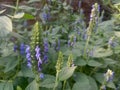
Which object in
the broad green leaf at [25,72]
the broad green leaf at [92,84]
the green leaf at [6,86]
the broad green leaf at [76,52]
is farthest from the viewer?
the broad green leaf at [76,52]

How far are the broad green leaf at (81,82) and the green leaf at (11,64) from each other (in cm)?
38

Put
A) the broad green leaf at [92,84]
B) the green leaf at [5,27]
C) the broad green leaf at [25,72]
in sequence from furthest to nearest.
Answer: the broad green leaf at [92,84]
the broad green leaf at [25,72]
the green leaf at [5,27]

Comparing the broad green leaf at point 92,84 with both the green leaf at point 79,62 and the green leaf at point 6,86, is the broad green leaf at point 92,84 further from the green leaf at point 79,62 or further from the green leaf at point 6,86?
the green leaf at point 6,86

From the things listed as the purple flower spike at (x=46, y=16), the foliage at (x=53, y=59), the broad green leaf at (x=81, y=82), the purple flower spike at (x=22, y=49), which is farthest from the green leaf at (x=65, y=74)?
the purple flower spike at (x=46, y=16)

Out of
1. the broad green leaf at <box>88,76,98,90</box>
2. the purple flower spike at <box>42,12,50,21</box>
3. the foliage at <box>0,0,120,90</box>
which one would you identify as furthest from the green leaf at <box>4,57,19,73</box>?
the purple flower spike at <box>42,12,50,21</box>

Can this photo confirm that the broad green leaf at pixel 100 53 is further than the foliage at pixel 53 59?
Yes

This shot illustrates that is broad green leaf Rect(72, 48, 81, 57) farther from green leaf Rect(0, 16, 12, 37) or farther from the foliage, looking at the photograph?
green leaf Rect(0, 16, 12, 37)

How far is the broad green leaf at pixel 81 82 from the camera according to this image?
6.48ft

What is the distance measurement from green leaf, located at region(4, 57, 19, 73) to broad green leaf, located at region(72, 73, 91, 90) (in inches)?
15.2

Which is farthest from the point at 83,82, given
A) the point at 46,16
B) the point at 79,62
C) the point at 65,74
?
the point at 46,16

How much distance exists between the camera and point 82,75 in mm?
2150

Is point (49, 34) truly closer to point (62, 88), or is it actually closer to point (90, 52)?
point (90, 52)

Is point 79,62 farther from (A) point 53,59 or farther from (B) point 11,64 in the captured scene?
(B) point 11,64

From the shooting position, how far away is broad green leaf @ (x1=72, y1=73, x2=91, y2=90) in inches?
77.8
